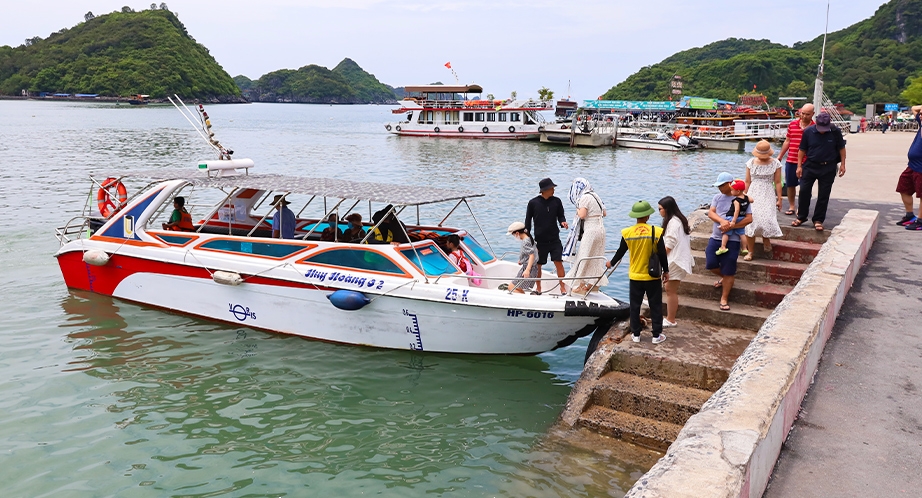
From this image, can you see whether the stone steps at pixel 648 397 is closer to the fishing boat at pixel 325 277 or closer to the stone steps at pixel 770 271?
the fishing boat at pixel 325 277

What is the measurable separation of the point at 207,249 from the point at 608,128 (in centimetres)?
5227

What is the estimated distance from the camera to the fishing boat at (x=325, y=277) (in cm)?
899

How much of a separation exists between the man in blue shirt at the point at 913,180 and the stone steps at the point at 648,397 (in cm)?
597

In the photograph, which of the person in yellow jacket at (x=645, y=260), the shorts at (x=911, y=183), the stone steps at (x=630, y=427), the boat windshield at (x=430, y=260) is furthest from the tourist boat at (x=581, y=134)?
the stone steps at (x=630, y=427)

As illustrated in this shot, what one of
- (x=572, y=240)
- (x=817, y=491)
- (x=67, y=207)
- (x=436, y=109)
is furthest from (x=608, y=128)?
(x=817, y=491)

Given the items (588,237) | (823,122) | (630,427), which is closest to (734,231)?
(588,237)

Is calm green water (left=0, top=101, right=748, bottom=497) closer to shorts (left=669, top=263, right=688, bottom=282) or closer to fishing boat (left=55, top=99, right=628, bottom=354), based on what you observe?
fishing boat (left=55, top=99, right=628, bottom=354)

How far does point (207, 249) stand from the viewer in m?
10.8

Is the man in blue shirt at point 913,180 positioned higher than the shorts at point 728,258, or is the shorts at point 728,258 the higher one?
the man in blue shirt at point 913,180

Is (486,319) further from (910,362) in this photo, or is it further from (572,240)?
(910,362)

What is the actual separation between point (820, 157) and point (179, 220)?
34.1 feet

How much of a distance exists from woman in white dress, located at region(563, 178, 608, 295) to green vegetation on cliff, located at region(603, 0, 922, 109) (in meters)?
121

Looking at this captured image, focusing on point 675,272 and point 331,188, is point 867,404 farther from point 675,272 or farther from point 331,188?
point 331,188

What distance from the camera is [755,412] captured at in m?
4.63
